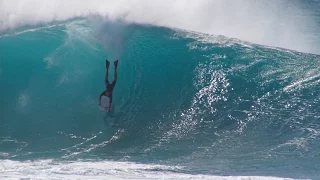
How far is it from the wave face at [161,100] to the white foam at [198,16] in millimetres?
911

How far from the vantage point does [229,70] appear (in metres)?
17.5

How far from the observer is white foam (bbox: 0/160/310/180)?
10942 millimetres

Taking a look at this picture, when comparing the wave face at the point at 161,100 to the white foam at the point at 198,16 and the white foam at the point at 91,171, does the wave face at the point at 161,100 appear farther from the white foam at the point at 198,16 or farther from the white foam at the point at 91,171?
the white foam at the point at 198,16

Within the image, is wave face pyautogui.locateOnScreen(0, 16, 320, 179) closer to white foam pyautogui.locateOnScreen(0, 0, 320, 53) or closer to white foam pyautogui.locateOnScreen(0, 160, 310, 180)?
white foam pyautogui.locateOnScreen(0, 160, 310, 180)

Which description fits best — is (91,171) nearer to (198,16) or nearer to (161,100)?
(161,100)

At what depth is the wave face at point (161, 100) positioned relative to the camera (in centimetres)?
1330

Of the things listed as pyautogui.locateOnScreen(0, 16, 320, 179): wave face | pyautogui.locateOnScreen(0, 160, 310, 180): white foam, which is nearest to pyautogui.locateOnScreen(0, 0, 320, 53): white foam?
pyautogui.locateOnScreen(0, 16, 320, 179): wave face

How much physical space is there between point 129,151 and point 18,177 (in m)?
3.73

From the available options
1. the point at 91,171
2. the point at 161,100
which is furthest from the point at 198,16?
the point at 91,171

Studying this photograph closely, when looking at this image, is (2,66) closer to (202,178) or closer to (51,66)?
(51,66)

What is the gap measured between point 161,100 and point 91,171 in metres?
5.10

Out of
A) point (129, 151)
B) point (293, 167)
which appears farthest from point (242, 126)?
point (129, 151)

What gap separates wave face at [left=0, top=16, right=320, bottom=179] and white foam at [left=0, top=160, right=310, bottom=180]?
254 mm

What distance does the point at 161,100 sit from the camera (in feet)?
52.7
